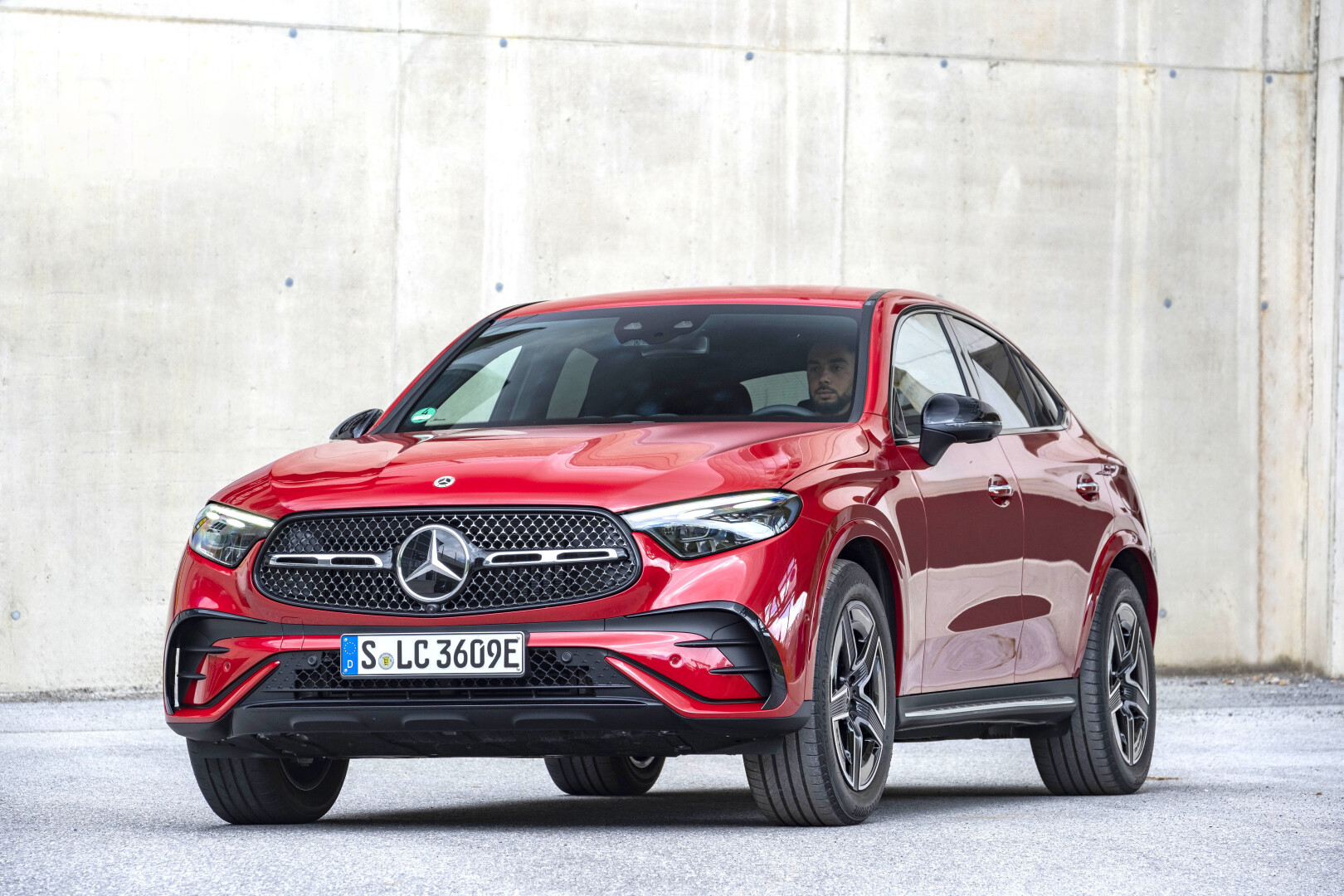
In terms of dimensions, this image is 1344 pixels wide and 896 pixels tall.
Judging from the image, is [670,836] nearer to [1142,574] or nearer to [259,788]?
[259,788]

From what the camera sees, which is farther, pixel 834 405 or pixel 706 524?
pixel 834 405

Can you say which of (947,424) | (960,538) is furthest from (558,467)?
(960,538)

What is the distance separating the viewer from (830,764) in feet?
17.9

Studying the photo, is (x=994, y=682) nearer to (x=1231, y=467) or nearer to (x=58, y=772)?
(x=58, y=772)

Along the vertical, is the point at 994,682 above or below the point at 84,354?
below

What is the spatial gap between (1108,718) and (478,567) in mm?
3184

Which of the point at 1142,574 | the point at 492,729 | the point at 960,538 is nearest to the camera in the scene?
the point at 492,729

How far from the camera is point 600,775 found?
769 cm

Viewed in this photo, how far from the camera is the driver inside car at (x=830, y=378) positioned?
623 cm

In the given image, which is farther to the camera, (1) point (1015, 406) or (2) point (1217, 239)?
(2) point (1217, 239)

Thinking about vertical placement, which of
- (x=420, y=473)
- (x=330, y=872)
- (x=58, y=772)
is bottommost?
(x=58, y=772)

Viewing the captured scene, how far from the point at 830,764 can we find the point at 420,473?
4.60 feet

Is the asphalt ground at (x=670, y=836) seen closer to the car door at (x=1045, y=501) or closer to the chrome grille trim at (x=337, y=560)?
the car door at (x=1045, y=501)

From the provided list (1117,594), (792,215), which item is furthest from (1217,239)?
(1117,594)
